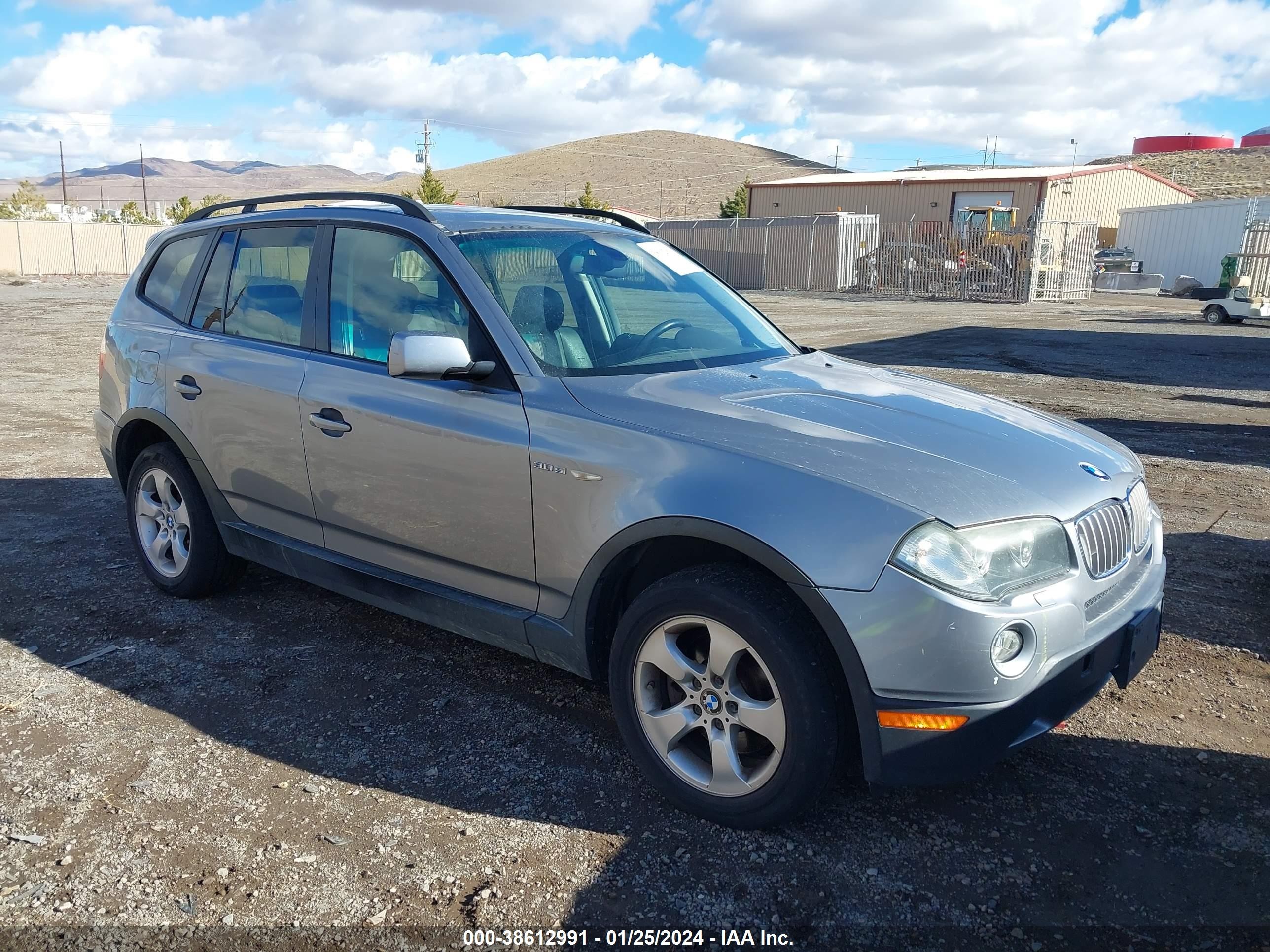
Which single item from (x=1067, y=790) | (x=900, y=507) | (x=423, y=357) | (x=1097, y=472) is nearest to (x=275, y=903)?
(x=423, y=357)

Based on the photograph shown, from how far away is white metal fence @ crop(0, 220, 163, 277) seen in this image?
45438 mm

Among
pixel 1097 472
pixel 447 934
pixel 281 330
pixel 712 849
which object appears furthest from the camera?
pixel 281 330

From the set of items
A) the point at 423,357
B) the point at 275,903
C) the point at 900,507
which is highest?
the point at 423,357

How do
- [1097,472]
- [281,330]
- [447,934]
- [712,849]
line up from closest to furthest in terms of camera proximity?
1. [447,934]
2. [712,849]
3. [1097,472]
4. [281,330]

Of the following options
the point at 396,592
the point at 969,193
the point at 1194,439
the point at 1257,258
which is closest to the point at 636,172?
the point at 969,193

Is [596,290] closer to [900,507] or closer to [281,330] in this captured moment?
[281,330]

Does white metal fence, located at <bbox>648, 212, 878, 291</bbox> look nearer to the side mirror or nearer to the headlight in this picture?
the side mirror

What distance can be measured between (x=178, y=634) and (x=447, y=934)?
99.9 inches

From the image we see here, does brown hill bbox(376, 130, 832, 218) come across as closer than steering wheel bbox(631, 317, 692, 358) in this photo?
No

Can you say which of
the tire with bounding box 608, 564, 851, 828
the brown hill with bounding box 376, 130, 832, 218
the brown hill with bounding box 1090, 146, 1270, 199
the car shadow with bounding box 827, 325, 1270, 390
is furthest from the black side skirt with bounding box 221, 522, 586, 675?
the brown hill with bounding box 376, 130, 832, 218

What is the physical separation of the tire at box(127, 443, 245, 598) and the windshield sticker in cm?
236

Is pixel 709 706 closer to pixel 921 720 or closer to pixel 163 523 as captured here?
pixel 921 720

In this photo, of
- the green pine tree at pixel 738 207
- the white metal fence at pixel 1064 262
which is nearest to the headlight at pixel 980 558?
the white metal fence at pixel 1064 262

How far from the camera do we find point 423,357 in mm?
3387
